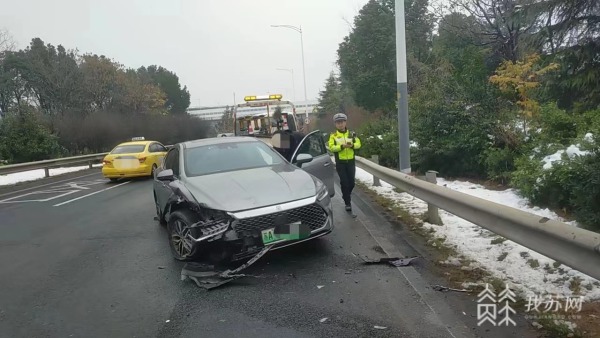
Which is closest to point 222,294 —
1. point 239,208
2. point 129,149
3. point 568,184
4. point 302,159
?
point 239,208

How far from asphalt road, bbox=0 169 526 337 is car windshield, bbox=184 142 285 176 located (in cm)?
122

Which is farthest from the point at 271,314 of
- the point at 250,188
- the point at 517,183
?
the point at 517,183

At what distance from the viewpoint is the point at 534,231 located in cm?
377

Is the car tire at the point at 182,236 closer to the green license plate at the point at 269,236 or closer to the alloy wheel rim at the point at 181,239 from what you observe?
the alloy wheel rim at the point at 181,239

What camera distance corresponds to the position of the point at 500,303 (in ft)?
13.0

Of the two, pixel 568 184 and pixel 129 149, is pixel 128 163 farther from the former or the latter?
pixel 568 184

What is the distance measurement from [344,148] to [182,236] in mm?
3438

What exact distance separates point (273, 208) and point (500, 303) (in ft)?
7.85

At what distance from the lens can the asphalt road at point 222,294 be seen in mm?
3801

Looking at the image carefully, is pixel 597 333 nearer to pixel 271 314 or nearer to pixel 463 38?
pixel 271 314

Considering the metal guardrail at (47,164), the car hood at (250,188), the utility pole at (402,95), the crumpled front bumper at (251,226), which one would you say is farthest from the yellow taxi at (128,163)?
the crumpled front bumper at (251,226)

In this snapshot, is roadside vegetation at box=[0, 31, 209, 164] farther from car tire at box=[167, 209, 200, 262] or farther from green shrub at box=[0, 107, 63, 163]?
car tire at box=[167, 209, 200, 262]

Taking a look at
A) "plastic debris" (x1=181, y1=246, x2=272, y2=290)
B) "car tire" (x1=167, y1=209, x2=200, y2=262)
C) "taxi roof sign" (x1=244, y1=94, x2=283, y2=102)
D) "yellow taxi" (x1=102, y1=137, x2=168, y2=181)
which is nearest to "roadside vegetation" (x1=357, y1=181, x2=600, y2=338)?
"plastic debris" (x1=181, y1=246, x2=272, y2=290)

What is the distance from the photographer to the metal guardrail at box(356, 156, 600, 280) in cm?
315
